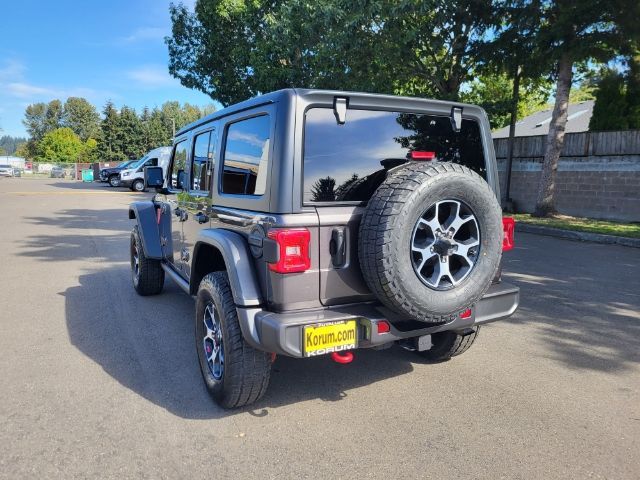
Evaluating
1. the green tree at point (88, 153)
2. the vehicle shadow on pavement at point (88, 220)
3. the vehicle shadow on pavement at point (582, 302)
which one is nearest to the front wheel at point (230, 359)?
the vehicle shadow on pavement at point (582, 302)

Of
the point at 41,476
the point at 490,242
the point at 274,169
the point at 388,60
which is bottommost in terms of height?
the point at 41,476

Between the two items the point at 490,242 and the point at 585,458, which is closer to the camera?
the point at 585,458

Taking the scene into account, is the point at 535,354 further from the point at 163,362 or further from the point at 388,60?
the point at 388,60

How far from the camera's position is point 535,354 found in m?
4.11

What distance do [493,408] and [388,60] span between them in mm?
13216

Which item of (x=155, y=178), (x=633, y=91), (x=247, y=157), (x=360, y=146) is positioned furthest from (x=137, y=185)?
(x=360, y=146)

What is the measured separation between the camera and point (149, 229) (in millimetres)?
5512

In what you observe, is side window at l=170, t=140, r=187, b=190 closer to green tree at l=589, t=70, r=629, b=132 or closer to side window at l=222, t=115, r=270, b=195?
side window at l=222, t=115, r=270, b=195

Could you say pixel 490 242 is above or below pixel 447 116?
below

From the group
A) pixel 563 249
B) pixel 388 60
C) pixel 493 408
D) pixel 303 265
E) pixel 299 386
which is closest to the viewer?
pixel 303 265

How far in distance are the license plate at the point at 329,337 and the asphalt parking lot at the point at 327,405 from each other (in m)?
0.55

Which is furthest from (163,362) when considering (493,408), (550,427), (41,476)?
(550,427)


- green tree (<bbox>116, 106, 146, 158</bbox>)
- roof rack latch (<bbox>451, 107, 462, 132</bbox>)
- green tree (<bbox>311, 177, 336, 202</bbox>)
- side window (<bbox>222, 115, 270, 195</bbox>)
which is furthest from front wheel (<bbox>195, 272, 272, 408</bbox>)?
green tree (<bbox>116, 106, 146, 158</bbox>)

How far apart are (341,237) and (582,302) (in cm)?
401
